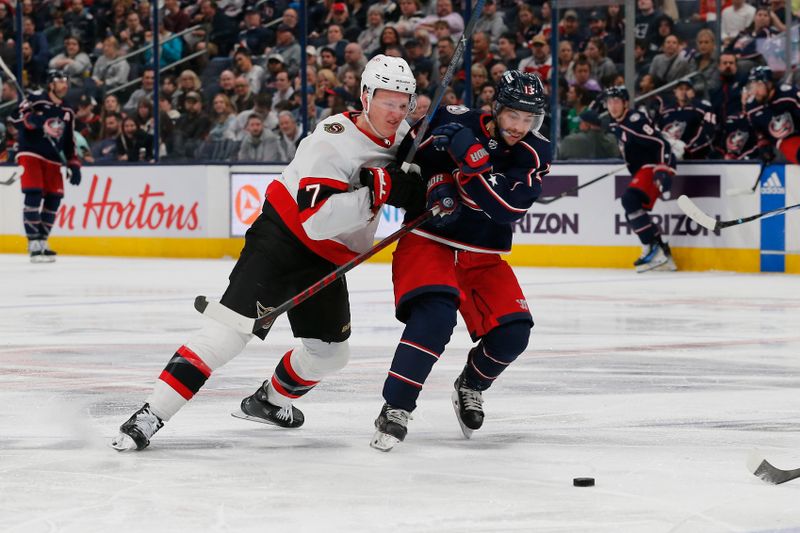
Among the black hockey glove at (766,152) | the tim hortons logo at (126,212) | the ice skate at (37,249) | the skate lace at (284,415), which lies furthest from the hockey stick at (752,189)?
the skate lace at (284,415)

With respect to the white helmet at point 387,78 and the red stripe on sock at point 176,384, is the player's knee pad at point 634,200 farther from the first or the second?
the red stripe on sock at point 176,384

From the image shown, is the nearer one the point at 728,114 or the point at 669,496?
the point at 669,496

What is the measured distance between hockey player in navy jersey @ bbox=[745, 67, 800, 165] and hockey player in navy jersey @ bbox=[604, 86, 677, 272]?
724mm

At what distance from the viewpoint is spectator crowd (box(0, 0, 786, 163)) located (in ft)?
35.3

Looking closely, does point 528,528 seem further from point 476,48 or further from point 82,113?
point 82,113

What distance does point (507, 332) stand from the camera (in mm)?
3947

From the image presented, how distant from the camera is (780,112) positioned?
10.5 metres

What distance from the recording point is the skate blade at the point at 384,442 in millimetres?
3680

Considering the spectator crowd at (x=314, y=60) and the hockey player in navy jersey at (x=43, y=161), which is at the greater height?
the spectator crowd at (x=314, y=60)

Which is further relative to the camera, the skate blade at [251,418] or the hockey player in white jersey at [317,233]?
the skate blade at [251,418]

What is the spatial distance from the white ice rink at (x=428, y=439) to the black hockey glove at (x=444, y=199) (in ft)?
2.01

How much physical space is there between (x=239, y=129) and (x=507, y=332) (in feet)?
29.3

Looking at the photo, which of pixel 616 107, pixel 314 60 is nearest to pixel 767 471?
pixel 616 107

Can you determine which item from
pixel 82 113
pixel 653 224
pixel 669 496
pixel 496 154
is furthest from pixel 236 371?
pixel 82 113
